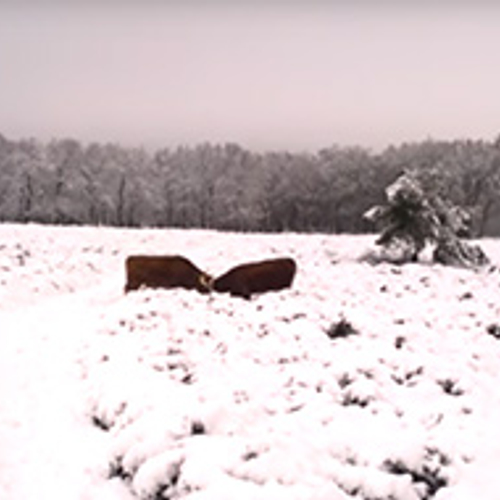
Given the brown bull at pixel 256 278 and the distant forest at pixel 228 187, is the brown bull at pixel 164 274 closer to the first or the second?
the brown bull at pixel 256 278

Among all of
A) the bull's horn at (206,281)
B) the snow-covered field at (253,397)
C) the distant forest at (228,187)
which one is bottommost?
the distant forest at (228,187)

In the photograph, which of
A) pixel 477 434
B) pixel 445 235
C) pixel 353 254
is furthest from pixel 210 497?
pixel 353 254

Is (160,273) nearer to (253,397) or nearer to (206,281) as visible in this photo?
(206,281)

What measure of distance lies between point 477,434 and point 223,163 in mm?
91606

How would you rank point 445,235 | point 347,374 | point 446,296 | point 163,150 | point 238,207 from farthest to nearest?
point 163,150 < point 238,207 < point 445,235 < point 446,296 < point 347,374

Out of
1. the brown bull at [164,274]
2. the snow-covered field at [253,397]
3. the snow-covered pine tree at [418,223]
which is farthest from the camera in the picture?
the snow-covered pine tree at [418,223]

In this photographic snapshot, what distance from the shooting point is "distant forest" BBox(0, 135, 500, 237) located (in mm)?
76500

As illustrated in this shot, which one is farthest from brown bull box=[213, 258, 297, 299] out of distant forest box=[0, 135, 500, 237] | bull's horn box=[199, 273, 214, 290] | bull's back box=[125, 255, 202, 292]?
distant forest box=[0, 135, 500, 237]

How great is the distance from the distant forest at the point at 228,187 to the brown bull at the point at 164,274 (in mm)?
53725

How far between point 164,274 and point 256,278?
2.57 m

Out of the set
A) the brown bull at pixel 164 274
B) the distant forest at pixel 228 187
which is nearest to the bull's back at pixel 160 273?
the brown bull at pixel 164 274

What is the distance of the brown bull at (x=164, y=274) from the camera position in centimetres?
1906

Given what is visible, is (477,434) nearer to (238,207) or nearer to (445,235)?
(445,235)

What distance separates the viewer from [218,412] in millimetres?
8625
